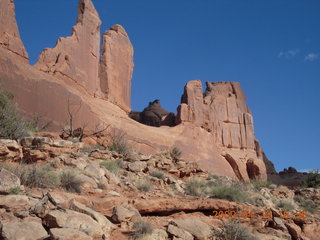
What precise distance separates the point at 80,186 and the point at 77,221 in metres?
2.59

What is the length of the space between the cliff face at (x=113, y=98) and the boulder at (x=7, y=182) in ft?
51.1

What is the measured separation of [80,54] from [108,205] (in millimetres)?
22459

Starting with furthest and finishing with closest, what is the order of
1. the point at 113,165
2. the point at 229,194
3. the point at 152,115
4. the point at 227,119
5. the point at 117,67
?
the point at 152,115, the point at 227,119, the point at 117,67, the point at 113,165, the point at 229,194

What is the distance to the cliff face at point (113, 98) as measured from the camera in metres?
22.9

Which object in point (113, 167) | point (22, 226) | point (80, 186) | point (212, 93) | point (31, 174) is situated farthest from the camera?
point (212, 93)

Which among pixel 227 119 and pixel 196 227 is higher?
pixel 227 119

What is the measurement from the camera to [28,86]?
73.5 feet

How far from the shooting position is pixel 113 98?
32.2m

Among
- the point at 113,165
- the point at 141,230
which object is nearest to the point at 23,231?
the point at 141,230

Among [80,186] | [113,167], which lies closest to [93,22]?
[113,167]

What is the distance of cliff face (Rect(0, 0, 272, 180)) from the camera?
22.9 meters

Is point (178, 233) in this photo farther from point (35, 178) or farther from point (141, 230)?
point (35, 178)

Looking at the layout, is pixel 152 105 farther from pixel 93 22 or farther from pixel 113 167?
pixel 113 167

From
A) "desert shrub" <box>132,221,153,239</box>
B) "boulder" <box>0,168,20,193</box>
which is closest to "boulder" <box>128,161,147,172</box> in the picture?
"desert shrub" <box>132,221,153,239</box>
